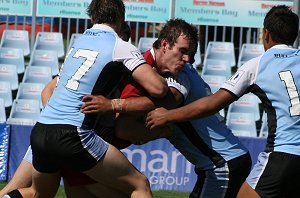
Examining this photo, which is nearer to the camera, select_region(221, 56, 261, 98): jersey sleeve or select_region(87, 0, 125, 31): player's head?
select_region(87, 0, 125, 31): player's head

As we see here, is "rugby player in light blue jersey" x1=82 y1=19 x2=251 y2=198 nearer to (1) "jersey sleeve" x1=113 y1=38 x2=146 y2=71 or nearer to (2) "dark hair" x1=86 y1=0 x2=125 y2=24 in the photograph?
(1) "jersey sleeve" x1=113 y1=38 x2=146 y2=71

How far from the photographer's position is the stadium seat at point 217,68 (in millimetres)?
14383

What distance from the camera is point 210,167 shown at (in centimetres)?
619

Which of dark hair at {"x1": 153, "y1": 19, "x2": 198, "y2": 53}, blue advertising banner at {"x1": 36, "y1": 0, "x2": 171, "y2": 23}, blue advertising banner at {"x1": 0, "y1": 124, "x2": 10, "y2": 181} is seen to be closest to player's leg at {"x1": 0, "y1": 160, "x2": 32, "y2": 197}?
dark hair at {"x1": 153, "y1": 19, "x2": 198, "y2": 53}

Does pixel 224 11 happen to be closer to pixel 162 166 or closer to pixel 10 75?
pixel 10 75

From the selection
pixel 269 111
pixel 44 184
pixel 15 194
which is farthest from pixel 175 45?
pixel 15 194

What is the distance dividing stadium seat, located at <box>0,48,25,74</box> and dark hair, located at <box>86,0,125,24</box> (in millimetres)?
8757

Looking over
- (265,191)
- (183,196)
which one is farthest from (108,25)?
(183,196)

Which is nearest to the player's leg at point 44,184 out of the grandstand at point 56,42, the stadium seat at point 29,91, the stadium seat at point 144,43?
the grandstand at point 56,42

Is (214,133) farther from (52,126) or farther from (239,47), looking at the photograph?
(239,47)

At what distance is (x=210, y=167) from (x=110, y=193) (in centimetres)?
70

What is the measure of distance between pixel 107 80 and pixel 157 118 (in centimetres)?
40

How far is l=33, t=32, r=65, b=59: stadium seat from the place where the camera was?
48.6ft

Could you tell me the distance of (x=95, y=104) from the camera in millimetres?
5770
